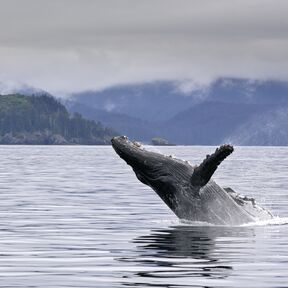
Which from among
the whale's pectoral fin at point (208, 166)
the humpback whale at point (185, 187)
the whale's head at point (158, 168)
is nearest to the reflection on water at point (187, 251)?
the humpback whale at point (185, 187)

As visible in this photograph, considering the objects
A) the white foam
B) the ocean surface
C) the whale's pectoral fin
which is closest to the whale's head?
the whale's pectoral fin

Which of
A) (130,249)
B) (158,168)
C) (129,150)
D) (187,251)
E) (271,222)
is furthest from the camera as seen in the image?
(271,222)

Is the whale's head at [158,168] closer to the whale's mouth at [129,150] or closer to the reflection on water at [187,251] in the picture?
the whale's mouth at [129,150]

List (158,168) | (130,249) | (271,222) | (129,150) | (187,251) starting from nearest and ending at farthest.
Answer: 1. (187,251)
2. (130,249)
3. (129,150)
4. (158,168)
5. (271,222)

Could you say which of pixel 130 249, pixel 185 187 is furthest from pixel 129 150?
pixel 130 249

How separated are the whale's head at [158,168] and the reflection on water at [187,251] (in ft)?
2.79

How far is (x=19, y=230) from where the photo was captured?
23.3 m

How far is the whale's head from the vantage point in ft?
77.7

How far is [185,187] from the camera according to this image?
2352 centimetres

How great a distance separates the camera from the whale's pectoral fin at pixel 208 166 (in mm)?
21531

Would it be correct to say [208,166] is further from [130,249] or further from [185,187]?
[130,249]

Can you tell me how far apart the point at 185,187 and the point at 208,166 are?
1.21 meters

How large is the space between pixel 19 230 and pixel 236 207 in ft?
15.5

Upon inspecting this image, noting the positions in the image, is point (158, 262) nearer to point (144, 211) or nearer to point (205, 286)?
point (205, 286)
